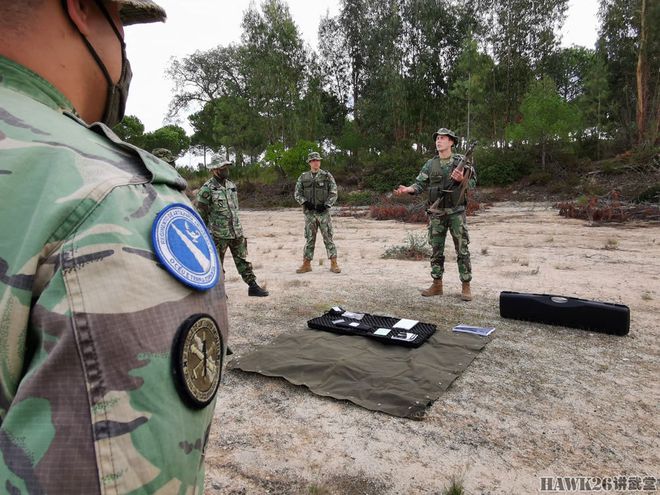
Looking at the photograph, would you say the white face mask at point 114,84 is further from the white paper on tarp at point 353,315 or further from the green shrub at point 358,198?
the green shrub at point 358,198

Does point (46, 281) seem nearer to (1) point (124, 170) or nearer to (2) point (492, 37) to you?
Answer: (1) point (124, 170)

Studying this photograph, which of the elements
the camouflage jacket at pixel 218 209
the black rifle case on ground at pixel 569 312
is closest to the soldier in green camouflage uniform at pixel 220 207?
the camouflage jacket at pixel 218 209

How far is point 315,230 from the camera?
25.5ft

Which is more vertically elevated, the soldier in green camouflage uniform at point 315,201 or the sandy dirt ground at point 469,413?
the soldier in green camouflage uniform at point 315,201

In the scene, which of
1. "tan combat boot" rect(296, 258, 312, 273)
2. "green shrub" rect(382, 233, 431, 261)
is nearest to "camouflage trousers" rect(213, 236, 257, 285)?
"tan combat boot" rect(296, 258, 312, 273)

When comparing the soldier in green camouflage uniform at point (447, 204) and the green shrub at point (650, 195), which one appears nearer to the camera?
the soldier in green camouflage uniform at point (447, 204)

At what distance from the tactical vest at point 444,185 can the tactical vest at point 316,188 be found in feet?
7.83

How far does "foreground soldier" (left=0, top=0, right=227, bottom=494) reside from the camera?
19.4 inches

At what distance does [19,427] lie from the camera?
49 cm

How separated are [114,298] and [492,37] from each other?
1173 inches

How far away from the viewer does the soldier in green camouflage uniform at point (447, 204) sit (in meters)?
5.57

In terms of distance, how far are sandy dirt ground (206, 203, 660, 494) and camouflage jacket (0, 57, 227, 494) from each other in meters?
1.91

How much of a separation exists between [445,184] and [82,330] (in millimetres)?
5527

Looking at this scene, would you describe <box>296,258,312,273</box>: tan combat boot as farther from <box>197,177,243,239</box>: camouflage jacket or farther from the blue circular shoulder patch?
the blue circular shoulder patch
